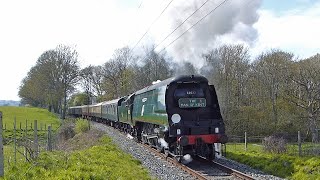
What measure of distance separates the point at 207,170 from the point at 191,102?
9.24 feet

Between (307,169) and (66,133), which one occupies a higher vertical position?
(66,133)

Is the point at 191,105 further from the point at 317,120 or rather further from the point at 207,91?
the point at 317,120

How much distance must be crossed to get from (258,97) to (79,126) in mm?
22092

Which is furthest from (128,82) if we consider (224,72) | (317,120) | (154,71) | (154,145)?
(154,145)

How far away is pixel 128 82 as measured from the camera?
177 feet

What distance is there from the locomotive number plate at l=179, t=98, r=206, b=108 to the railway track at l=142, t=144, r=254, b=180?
2.10 meters

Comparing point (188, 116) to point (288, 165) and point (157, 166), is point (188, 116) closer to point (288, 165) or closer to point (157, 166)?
point (157, 166)

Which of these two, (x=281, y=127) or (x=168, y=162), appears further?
(x=281, y=127)

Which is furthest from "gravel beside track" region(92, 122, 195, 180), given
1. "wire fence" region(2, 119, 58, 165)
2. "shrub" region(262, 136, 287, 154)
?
"shrub" region(262, 136, 287, 154)

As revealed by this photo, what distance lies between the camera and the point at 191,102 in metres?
14.6

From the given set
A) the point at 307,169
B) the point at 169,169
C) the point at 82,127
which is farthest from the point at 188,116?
the point at 82,127

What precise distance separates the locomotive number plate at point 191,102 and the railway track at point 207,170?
2100 mm

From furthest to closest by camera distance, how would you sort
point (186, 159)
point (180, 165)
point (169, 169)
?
point (186, 159) < point (180, 165) < point (169, 169)

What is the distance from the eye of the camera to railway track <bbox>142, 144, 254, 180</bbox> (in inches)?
449
